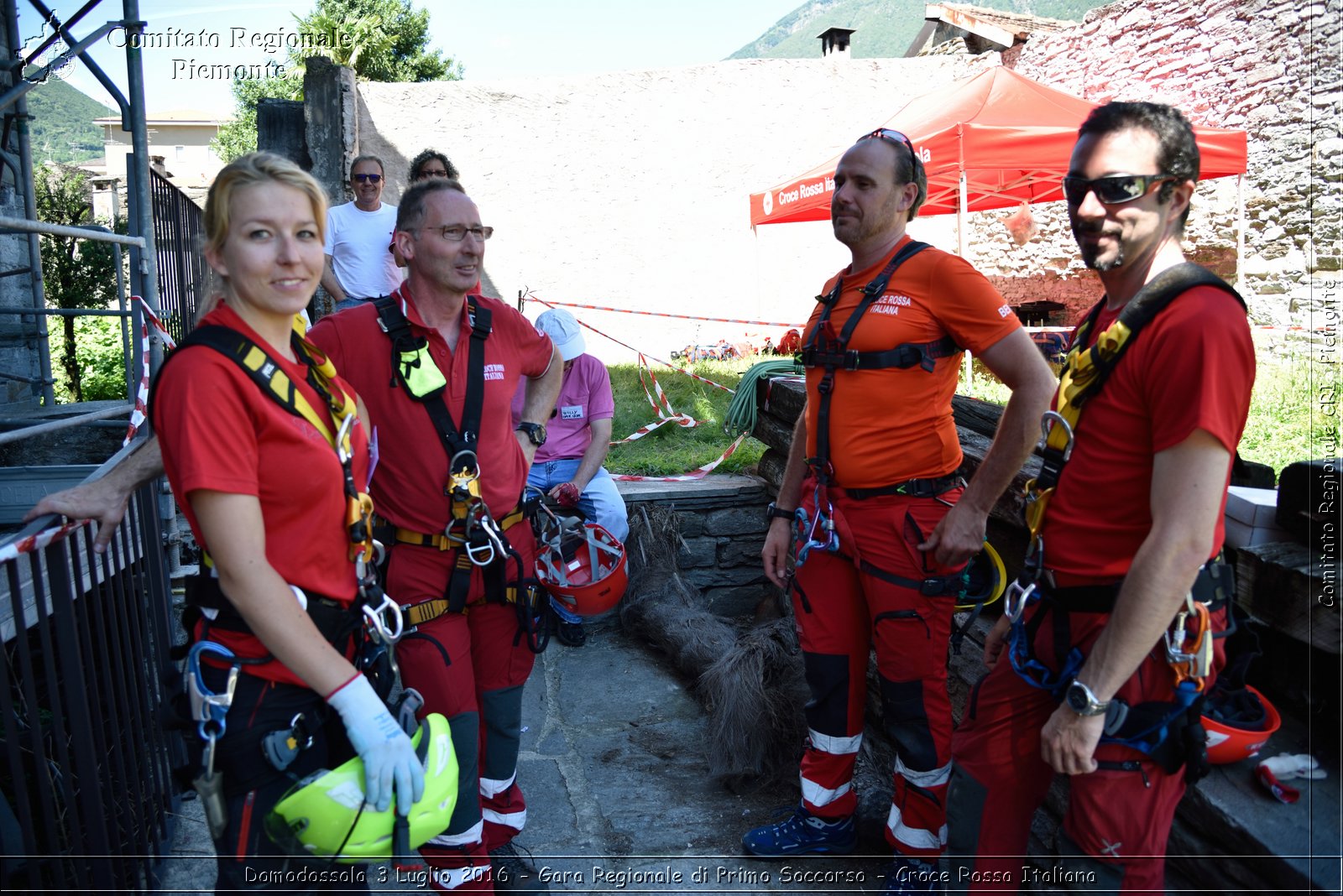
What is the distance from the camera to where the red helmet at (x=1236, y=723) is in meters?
2.13

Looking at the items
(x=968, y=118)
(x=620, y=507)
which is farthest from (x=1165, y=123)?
(x=968, y=118)

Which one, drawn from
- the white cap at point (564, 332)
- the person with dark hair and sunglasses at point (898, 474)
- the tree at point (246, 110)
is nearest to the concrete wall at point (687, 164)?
the white cap at point (564, 332)

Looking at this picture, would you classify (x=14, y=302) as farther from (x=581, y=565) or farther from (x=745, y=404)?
(x=745, y=404)

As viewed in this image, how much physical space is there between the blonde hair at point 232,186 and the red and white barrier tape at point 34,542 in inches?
27.6

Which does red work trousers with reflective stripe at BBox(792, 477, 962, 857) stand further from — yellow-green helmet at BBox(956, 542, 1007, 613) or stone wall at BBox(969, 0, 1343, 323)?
stone wall at BBox(969, 0, 1343, 323)

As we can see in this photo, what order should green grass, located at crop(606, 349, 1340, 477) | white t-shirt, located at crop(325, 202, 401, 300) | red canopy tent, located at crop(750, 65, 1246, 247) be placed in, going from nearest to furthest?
green grass, located at crop(606, 349, 1340, 477), white t-shirt, located at crop(325, 202, 401, 300), red canopy tent, located at crop(750, 65, 1246, 247)

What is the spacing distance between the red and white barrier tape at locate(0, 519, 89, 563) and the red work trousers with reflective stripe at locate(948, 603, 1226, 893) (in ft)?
7.60

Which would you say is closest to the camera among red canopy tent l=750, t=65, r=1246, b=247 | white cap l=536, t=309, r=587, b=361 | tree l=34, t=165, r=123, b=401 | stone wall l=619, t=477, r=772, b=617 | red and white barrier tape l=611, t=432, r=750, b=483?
white cap l=536, t=309, r=587, b=361

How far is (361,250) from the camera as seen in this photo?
582cm

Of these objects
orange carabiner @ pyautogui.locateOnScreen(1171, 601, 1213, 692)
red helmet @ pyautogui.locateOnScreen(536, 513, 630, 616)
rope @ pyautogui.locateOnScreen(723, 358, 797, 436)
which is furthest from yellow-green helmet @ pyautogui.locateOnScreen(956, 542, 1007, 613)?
rope @ pyautogui.locateOnScreen(723, 358, 797, 436)

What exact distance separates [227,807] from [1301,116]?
1271 centimetres

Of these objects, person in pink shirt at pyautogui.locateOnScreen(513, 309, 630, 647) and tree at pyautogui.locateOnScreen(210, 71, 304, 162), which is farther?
tree at pyautogui.locateOnScreen(210, 71, 304, 162)

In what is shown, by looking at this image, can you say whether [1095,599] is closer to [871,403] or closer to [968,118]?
[871,403]

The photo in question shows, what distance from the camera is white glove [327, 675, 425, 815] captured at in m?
1.84
